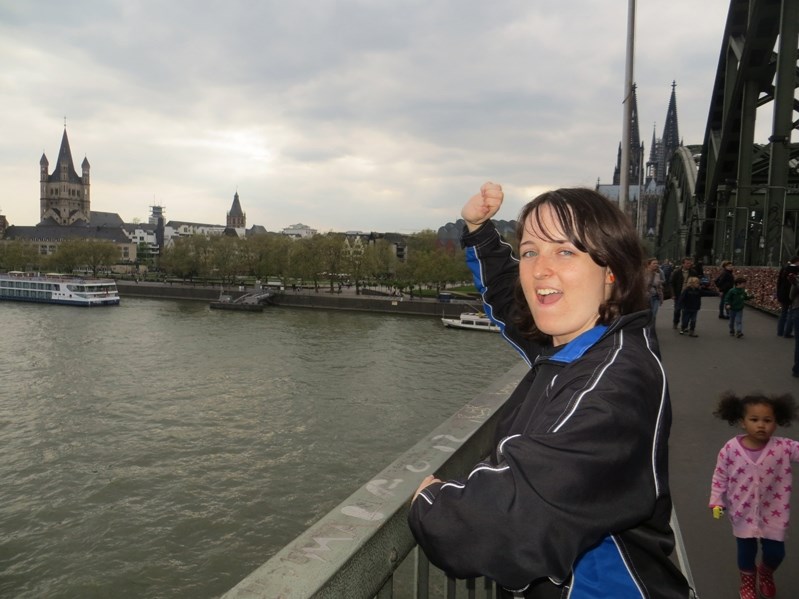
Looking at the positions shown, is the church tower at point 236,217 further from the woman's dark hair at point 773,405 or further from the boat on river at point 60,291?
the woman's dark hair at point 773,405

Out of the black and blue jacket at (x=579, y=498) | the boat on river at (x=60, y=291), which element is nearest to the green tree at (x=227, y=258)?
the boat on river at (x=60, y=291)

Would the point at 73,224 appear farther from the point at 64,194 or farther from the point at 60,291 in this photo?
the point at 60,291

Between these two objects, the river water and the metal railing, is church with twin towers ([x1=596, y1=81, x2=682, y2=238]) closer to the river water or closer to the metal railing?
the river water

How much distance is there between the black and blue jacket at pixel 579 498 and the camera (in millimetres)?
919

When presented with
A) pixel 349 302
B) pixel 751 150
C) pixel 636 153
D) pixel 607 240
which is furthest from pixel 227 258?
pixel 607 240

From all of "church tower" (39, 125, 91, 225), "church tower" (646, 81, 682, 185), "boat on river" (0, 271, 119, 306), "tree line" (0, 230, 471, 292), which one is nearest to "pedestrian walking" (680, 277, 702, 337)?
"tree line" (0, 230, 471, 292)

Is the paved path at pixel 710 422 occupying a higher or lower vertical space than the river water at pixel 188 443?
higher

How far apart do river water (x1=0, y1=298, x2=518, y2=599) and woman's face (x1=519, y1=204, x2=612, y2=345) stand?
8.77 meters

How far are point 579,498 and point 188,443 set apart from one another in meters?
14.7

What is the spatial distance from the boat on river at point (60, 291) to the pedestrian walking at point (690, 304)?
49.9 meters

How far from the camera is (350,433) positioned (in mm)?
15211

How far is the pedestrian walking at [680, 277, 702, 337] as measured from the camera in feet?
31.6

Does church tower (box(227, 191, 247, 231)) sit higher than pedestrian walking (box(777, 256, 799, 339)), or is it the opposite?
church tower (box(227, 191, 247, 231))

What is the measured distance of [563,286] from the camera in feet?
4.36
